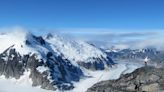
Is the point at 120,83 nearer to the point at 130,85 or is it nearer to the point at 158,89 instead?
A: the point at 130,85

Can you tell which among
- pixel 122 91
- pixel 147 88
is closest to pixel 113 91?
pixel 122 91

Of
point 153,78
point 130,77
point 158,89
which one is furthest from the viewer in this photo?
point 130,77

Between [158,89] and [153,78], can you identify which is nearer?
[158,89]

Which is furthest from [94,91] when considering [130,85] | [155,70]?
[155,70]

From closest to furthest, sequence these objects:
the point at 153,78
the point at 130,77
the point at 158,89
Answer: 1. the point at 158,89
2. the point at 153,78
3. the point at 130,77

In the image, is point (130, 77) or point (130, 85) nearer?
point (130, 85)

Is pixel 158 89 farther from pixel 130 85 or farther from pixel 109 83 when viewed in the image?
pixel 109 83
